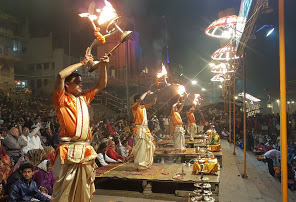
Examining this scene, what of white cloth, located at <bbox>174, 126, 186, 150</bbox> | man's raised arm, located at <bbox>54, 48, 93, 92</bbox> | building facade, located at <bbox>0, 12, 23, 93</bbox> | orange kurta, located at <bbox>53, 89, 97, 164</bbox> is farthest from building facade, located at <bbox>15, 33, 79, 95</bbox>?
man's raised arm, located at <bbox>54, 48, 93, 92</bbox>

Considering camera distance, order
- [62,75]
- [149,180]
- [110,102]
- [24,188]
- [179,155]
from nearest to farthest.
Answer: [62,75] < [24,188] < [149,180] < [179,155] < [110,102]

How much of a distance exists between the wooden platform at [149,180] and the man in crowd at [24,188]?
238 centimetres

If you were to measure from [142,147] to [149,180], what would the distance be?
140 cm

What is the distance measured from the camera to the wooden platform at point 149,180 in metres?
6.95

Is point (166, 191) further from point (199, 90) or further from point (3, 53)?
point (199, 90)

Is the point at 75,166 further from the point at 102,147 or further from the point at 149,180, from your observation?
the point at 102,147

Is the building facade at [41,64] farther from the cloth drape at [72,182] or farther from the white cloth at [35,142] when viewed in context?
the cloth drape at [72,182]

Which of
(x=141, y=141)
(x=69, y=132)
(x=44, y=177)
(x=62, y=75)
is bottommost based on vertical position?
(x=44, y=177)

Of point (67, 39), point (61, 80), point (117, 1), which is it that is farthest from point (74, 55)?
point (61, 80)

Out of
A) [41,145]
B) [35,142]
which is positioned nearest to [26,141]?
[35,142]

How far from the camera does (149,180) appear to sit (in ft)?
23.1

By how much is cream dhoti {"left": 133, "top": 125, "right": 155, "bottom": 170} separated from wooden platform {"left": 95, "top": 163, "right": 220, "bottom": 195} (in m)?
0.22

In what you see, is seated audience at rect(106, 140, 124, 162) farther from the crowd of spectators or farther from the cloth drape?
the cloth drape

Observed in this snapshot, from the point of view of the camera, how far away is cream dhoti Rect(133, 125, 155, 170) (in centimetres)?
822
